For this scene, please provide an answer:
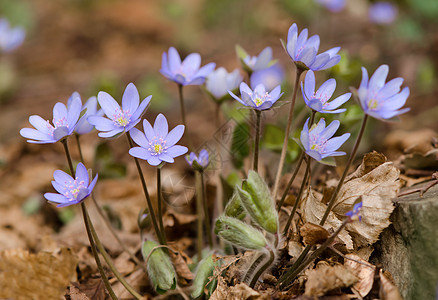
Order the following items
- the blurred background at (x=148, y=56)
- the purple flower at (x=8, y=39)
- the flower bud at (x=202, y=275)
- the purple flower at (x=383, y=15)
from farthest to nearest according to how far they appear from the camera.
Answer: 1. the purple flower at (x=383, y=15)
2. the purple flower at (x=8, y=39)
3. the blurred background at (x=148, y=56)
4. the flower bud at (x=202, y=275)

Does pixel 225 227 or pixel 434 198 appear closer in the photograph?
pixel 434 198

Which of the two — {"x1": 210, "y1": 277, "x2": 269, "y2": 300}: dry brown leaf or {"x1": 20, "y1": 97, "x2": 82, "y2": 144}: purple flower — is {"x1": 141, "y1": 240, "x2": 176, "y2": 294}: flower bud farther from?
{"x1": 20, "y1": 97, "x2": 82, "y2": 144}: purple flower

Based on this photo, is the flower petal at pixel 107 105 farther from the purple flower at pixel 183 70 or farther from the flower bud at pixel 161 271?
the flower bud at pixel 161 271

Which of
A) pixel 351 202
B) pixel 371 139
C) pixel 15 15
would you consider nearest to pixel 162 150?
pixel 351 202

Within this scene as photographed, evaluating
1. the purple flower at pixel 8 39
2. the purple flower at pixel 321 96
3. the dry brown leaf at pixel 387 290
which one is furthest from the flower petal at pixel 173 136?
the purple flower at pixel 8 39

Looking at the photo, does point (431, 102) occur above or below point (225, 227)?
below

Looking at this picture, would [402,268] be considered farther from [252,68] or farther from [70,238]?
[70,238]
